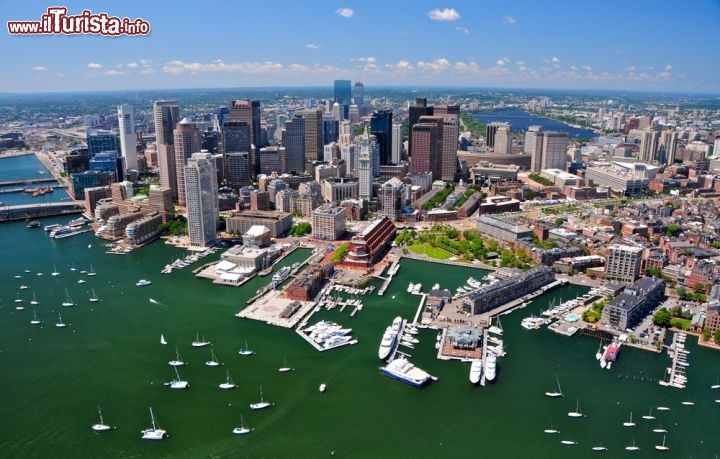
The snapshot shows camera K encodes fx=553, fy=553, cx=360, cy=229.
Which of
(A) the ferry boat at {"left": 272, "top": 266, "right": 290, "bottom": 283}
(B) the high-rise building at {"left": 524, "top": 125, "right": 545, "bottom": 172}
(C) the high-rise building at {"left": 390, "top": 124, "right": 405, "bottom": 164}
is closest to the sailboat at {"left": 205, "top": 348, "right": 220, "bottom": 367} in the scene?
(A) the ferry boat at {"left": 272, "top": 266, "right": 290, "bottom": 283}

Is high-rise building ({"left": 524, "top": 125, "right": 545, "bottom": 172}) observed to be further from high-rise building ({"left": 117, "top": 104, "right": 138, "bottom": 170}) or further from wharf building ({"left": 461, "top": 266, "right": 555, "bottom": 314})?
high-rise building ({"left": 117, "top": 104, "right": 138, "bottom": 170})

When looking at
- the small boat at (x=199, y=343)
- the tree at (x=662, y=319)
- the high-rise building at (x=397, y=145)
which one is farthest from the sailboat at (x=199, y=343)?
the high-rise building at (x=397, y=145)

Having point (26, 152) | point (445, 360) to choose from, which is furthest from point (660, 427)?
point (26, 152)

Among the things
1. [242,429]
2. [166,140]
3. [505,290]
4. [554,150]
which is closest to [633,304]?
[505,290]

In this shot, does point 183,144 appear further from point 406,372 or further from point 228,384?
point 406,372

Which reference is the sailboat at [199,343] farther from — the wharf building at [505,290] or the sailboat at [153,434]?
the wharf building at [505,290]
